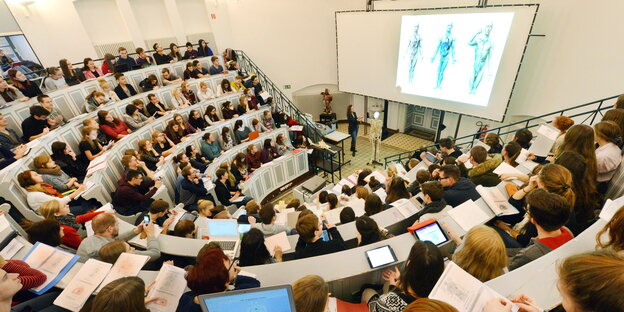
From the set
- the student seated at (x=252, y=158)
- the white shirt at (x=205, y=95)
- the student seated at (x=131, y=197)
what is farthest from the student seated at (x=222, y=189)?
the white shirt at (x=205, y=95)

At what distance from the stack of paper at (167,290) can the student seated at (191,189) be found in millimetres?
2903

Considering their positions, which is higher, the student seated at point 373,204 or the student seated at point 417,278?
the student seated at point 417,278

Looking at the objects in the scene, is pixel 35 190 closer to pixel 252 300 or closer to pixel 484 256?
pixel 252 300

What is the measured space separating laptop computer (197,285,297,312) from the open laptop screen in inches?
50.2

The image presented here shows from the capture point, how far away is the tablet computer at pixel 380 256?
1949mm

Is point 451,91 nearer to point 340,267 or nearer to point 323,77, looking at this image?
point 323,77

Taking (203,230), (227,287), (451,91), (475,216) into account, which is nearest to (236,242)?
(203,230)

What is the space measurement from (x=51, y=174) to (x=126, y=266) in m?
2.77

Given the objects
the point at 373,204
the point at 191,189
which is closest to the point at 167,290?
the point at 373,204

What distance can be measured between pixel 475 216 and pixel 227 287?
2176 mm

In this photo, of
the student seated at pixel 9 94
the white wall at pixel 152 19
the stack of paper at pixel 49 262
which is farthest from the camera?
the white wall at pixel 152 19

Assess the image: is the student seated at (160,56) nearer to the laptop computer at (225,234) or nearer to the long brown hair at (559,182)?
the laptop computer at (225,234)

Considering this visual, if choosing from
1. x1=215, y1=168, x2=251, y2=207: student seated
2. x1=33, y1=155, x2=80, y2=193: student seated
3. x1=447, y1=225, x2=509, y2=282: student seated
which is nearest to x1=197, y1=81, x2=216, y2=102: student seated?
x1=215, y1=168, x2=251, y2=207: student seated

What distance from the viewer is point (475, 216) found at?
7.72 feet
